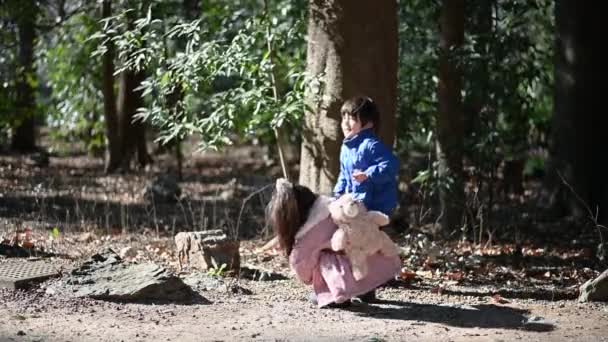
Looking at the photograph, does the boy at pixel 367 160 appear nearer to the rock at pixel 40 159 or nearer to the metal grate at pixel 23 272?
the metal grate at pixel 23 272

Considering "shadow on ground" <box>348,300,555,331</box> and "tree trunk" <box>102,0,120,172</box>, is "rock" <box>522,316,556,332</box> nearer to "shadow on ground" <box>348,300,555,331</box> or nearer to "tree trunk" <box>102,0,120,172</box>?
"shadow on ground" <box>348,300,555,331</box>

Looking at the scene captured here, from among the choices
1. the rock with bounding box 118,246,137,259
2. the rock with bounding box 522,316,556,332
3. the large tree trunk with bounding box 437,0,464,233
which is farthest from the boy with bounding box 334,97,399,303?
the large tree trunk with bounding box 437,0,464,233

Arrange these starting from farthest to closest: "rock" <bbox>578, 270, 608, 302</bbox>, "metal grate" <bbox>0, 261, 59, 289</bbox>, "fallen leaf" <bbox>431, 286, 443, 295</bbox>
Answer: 1. "fallen leaf" <bbox>431, 286, 443, 295</bbox>
2. "rock" <bbox>578, 270, 608, 302</bbox>
3. "metal grate" <bbox>0, 261, 59, 289</bbox>

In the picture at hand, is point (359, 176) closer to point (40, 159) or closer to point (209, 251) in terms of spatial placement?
point (209, 251)

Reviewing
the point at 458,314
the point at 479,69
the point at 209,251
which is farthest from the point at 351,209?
the point at 479,69

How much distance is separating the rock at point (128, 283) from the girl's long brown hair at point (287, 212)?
0.95m

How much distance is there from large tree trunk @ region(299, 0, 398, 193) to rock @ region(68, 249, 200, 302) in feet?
6.64

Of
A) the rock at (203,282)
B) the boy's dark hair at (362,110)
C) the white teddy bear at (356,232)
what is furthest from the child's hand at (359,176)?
the rock at (203,282)

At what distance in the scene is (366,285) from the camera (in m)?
7.25

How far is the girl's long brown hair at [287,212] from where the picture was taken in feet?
23.5

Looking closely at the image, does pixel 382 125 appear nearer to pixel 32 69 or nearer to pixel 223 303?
pixel 223 303

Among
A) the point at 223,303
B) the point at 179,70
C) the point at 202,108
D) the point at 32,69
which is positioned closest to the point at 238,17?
the point at 202,108

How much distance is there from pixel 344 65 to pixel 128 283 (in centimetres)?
283

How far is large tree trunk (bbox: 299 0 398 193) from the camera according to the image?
8.86 m
